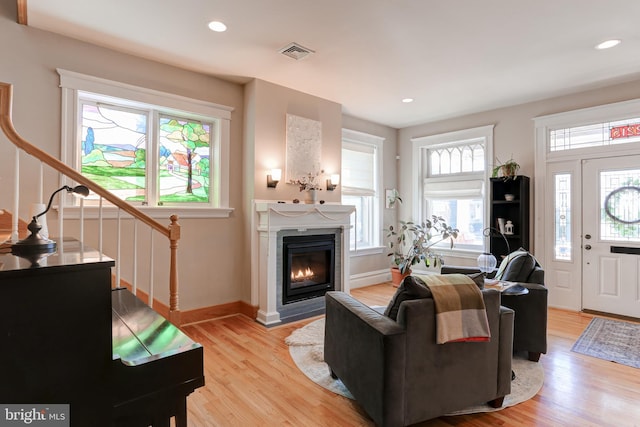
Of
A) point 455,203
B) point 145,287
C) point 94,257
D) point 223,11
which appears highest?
point 223,11

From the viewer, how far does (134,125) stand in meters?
3.62

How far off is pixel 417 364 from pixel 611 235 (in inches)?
156

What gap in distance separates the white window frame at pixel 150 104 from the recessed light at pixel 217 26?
108 cm

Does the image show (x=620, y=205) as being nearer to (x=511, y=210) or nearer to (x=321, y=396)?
(x=511, y=210)

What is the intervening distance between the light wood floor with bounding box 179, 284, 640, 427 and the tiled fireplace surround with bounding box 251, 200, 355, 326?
2.04 ft

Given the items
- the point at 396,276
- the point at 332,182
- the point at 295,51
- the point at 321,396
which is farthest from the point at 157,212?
the point at 396,276

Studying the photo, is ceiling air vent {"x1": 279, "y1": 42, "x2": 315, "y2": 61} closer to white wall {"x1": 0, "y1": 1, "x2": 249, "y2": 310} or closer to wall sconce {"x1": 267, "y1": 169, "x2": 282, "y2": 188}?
white wall {"x1": 0, "y1": 1, "x2": 249, "y2": 310}

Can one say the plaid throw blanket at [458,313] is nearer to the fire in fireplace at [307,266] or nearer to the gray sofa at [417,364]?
the gray sofa at [417,364]

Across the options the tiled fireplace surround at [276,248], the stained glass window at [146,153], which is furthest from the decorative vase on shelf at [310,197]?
the stained glass window at [146,153]

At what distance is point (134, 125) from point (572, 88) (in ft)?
17.8

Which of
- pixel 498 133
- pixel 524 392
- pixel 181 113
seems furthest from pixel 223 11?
pixel 498 133

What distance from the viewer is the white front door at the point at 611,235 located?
410 cm

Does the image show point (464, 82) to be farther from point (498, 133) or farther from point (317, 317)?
point (317, 317)

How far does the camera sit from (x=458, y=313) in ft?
6.57
